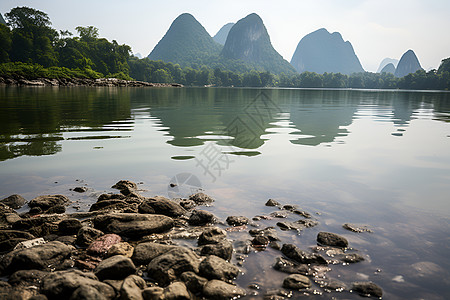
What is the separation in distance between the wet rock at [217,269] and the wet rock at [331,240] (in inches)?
70.0

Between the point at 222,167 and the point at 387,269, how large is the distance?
617 centimetres

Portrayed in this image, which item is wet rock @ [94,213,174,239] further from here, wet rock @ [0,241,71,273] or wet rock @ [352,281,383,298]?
wet rock @ [352,281,383,298]

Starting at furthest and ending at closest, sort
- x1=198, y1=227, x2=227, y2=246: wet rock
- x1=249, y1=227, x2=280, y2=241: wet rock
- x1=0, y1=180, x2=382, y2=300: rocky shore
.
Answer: x1=249, y1=227, x2=280, y2=241: wet rock → x1=198, y1=227, x2=227, y2=246: wet rock → x1=0, y1=180, x2=382, y2=300: rocky shore

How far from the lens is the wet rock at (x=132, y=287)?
3.53 metres

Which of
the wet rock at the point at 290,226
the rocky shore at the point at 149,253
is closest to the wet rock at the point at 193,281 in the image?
the rocky shore at the point at 149,253

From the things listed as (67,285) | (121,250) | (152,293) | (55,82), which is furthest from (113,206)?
(55,82)

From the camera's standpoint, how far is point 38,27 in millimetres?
113375

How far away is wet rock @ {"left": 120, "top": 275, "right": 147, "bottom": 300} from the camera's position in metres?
3.53

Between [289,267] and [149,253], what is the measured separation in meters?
2.28

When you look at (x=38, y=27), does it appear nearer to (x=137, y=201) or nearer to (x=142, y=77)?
(x=142, y=77)

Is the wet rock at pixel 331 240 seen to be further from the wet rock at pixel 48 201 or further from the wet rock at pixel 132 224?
the wet rock at pixel 48 201

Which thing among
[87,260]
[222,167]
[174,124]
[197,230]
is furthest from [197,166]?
[174,124]

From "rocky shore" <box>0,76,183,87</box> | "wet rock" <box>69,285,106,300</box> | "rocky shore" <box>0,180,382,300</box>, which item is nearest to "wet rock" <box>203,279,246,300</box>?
"rocky shore" <box>0,180,382,300</box>

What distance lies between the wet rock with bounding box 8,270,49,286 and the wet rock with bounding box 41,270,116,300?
0.38m
